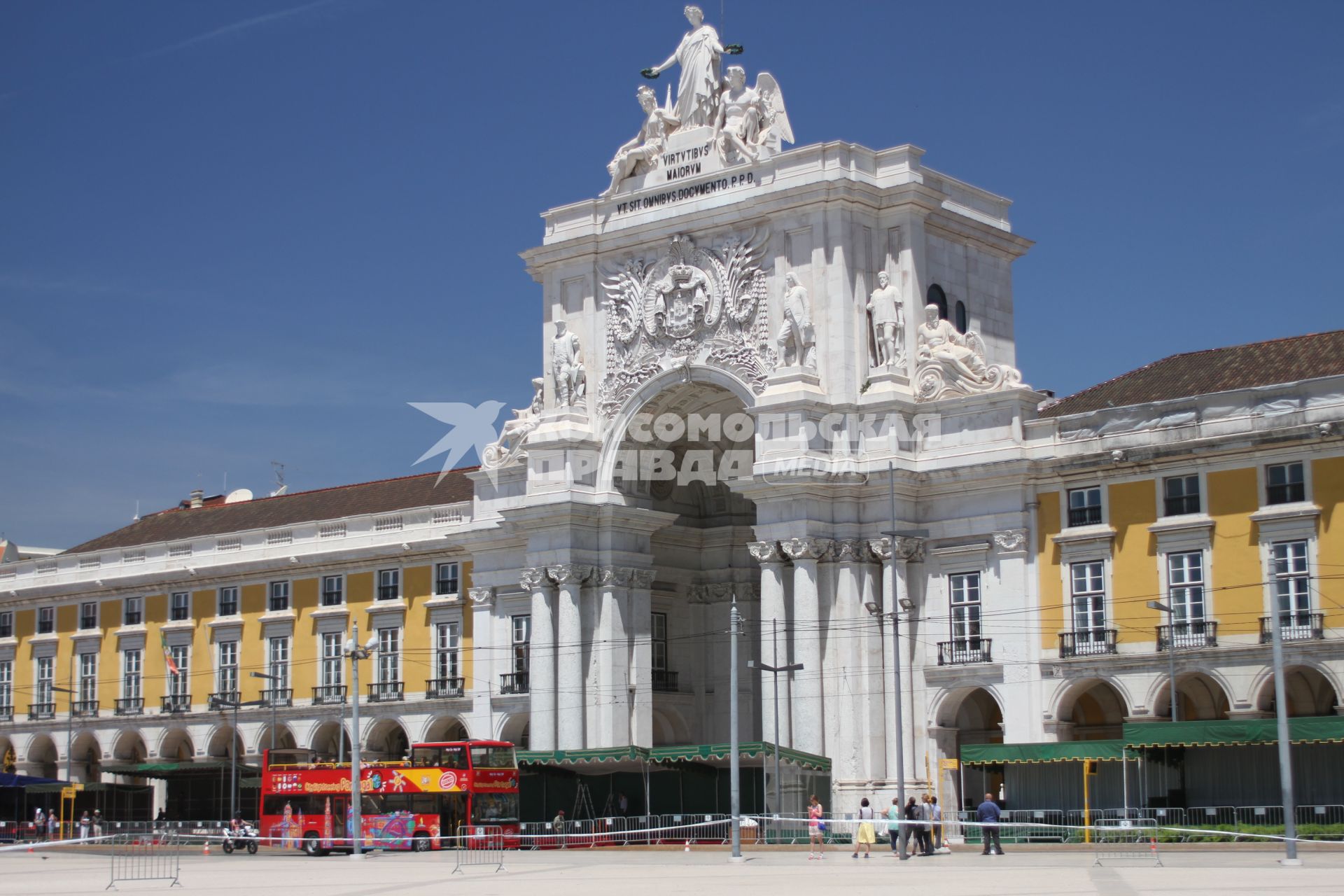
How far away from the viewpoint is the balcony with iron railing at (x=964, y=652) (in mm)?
61656

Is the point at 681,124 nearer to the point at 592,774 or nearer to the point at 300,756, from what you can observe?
the point at 592,774

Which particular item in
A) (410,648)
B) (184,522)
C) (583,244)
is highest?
(583,244)

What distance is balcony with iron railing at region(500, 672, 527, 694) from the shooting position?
2876 inches

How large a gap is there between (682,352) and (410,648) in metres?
19.5

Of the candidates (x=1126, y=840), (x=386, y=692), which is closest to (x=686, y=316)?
(x=386, y=692)

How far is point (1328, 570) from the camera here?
2165 inches

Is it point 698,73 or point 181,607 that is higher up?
point 698,73

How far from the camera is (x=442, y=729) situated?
78.4m

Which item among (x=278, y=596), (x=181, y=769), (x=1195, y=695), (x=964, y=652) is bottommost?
(x=181, y=769)

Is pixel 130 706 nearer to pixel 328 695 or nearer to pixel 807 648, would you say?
pixel 328 695

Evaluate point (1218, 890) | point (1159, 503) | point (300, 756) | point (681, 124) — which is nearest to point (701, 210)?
point (681, 124)

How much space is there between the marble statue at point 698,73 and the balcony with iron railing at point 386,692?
2520 cm

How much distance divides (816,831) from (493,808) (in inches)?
473

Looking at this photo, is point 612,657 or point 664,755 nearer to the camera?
point 664,755
